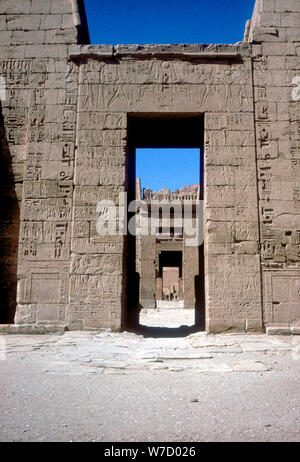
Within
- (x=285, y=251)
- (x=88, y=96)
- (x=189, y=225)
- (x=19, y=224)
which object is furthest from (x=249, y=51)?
(x=189, y=225)

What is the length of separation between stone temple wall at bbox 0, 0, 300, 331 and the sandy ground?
0.90 meters

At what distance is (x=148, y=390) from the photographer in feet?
11.1

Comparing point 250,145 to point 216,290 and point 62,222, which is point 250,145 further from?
point 62,222

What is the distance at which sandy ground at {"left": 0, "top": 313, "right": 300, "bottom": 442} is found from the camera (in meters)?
2.44

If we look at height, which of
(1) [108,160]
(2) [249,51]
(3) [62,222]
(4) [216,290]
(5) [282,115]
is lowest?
(4) [216,290]

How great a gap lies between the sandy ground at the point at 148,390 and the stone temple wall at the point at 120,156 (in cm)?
90

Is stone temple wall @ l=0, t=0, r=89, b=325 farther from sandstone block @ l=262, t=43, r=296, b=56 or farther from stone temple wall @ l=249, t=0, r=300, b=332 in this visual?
sandstone block @ l=262, t=43, r=296, b=56

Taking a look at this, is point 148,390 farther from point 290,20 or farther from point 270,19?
point 290,20

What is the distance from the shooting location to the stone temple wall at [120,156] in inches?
258

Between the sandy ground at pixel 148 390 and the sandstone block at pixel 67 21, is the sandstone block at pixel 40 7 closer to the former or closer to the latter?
the sandstone block at pixel 67 21

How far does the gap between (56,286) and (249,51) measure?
561 centimetres

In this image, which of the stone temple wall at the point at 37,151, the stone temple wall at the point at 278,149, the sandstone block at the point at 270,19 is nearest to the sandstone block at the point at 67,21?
the stone temple wall at the point at 37,151

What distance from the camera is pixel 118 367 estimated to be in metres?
4.22

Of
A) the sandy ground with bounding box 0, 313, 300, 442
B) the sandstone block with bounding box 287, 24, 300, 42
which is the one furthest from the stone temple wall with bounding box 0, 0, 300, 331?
the sandy ground with bounding box 0, 313, 300, 442
